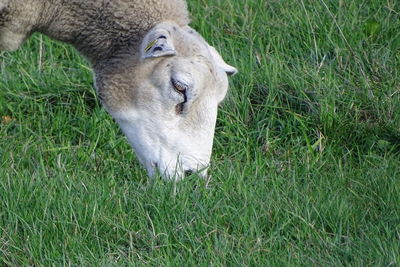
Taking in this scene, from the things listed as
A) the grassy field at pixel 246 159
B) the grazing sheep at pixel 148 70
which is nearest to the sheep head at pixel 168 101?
the grazing sheep at pixel 148 70

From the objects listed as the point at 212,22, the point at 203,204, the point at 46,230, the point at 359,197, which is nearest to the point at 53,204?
the point at 46,230

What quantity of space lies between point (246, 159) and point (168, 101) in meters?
0.88

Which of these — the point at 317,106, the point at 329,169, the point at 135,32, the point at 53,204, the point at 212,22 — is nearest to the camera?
the point at 53,204

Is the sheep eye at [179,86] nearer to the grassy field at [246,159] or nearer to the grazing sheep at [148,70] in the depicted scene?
the grazing sheep at [148,70]

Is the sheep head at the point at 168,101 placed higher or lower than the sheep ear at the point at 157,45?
lower

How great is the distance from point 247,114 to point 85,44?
4.20 feet

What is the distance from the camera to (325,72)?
616 cm

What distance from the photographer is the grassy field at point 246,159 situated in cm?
434

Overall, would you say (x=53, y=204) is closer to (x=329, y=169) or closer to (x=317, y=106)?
(x=329, y=169)

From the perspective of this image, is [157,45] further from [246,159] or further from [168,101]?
[246,159]

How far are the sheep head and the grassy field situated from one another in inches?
5.8

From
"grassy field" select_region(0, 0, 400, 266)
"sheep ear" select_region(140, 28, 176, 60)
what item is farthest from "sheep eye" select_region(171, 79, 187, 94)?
"grassy field" select_region(0, 0, 400, 266)

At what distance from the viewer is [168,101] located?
483 centimetres

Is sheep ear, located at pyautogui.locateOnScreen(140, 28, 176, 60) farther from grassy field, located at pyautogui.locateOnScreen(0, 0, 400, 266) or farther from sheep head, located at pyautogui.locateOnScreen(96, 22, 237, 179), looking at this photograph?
grassy field, located at pyautogui.locateOnScreen(0, 0, 400, 266)
